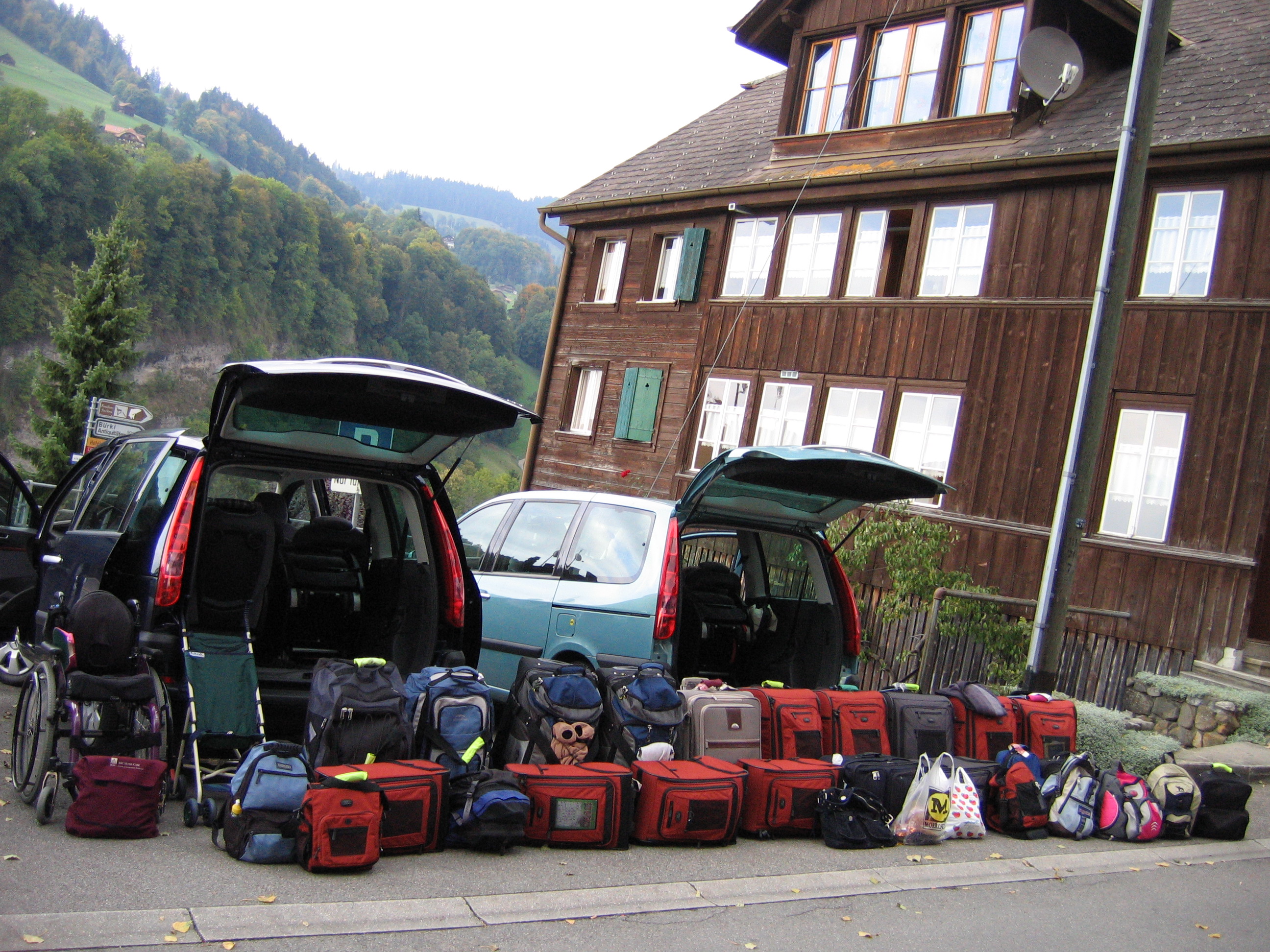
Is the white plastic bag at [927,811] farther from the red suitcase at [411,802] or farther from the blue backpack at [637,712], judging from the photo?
the red suitcase at [411,802]

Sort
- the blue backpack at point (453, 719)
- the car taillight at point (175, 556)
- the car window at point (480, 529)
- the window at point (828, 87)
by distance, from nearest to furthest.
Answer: the car taillight at point (175, 556) → the blue backpack at point (453, 719) → the car window at point (480, 529) → the window at point (828, 87)

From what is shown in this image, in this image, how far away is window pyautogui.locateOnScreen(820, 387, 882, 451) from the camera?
1791cm

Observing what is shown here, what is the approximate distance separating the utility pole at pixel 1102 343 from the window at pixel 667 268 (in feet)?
44.5

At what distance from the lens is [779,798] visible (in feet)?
20.8

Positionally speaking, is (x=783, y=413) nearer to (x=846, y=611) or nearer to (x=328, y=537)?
(x=846, y=611)

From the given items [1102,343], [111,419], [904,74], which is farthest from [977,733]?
[904,74]

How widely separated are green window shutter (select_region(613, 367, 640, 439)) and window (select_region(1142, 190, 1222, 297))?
9.88 meters

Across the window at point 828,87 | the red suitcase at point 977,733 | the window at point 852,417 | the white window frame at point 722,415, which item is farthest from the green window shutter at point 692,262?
the red suitcase at point 977,733

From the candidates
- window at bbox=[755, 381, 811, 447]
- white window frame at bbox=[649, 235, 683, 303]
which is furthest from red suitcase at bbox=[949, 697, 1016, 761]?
white window frame at bbox=[649, 235, 683, 303]

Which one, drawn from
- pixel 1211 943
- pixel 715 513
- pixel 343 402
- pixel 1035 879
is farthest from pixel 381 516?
pixel 1211 943

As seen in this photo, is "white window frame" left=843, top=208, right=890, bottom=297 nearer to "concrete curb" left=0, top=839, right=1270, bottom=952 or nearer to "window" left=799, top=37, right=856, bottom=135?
"window" left=799, top=37, right=856, bottom=135

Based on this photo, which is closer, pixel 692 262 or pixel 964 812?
pixel 964 812

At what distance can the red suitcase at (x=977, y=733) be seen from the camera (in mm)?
7684

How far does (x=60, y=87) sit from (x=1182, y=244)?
165640 millimetres
